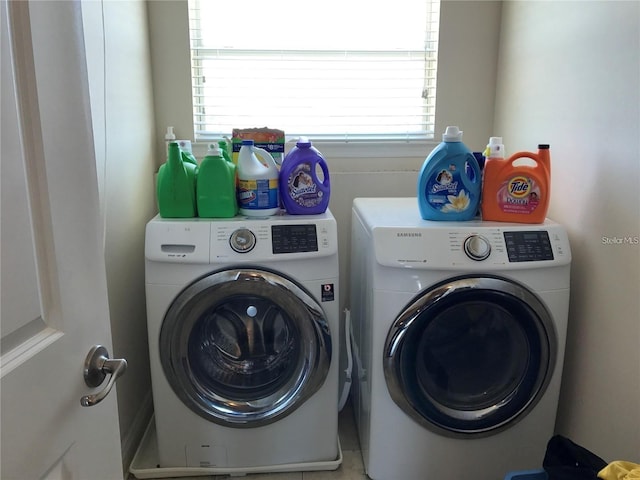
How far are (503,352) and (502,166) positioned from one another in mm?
595

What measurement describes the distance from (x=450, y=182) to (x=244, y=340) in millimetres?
868

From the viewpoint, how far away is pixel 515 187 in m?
1.64

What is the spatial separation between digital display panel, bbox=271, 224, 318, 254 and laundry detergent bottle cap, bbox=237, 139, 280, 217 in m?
0.13

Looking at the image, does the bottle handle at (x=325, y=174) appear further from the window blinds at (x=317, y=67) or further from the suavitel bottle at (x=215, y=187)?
the window blinds at (x=317, y=67)

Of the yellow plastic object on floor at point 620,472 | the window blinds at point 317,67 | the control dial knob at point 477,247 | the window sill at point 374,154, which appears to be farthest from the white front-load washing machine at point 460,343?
the window blinds at point 317,67

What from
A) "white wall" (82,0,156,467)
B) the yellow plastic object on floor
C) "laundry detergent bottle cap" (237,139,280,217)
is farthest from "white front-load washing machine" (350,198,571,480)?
"white wall" (82,0,156,467)

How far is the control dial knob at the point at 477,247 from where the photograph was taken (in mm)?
1523

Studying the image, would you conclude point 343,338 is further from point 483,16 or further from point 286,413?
point 483,16

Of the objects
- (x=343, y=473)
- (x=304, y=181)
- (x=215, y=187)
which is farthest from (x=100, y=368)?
(x=343, y=473)

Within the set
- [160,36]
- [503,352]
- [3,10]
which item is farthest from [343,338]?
[3,10]

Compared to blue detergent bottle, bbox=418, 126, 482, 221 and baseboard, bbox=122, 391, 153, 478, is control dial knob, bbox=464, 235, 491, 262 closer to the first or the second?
blue detergent bottle, bbox=418, 126, 482, 221

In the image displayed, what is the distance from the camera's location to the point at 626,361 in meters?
1.46

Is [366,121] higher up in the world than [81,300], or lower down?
higher up

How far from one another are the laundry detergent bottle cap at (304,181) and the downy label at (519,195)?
584 millimetres
